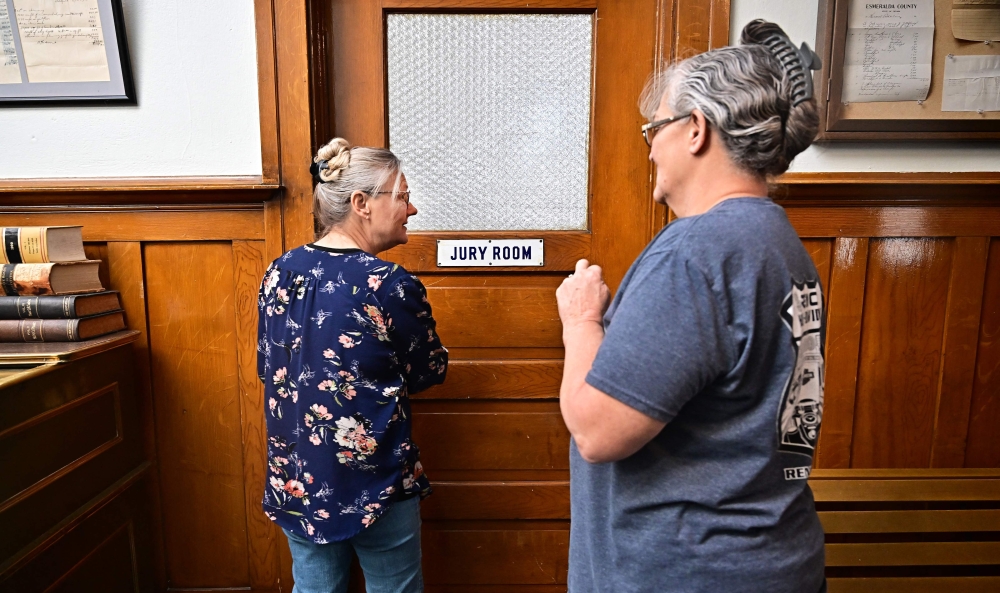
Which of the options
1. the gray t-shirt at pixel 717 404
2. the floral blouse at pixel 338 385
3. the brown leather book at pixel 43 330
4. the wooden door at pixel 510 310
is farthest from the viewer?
the wooden door at pixel 510 310

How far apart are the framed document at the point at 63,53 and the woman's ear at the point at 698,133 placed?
1.52 meters

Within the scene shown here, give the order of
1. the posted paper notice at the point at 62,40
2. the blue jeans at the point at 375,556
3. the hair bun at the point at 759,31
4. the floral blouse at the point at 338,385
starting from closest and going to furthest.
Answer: the hair bun at the point at 759,31 → the floral blouse at the point at 338,385 → the blue jeans at the point at 375,556 → the posted paper notice at the point at 62,40

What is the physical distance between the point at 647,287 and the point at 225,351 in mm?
1376

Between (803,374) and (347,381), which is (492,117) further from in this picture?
(803,374)

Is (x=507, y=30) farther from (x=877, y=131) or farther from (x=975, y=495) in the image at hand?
(x=975, y=495)

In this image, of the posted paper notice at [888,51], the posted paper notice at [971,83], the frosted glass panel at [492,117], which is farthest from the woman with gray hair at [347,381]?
the posted paper notice at [971,83]

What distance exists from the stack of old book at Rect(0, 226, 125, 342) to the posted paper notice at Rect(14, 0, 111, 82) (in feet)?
1.48

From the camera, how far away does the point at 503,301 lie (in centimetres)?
165

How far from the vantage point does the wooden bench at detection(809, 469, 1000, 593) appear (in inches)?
59.2

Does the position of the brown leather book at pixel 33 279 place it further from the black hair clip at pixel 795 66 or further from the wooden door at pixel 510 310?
the black hair clip at pixel 795 66

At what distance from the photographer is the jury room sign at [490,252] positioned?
1623mm

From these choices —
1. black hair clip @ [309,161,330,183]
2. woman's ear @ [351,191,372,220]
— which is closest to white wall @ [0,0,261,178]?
black hair clip @ [309,161,330,183]

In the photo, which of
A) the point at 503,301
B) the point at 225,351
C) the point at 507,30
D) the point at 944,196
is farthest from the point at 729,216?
the point at 225,351

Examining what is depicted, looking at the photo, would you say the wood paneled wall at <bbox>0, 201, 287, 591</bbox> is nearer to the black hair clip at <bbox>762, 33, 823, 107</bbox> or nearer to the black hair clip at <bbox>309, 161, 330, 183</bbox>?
the black hair clip at <bbox>309, 161, 330, 183</bbox>
